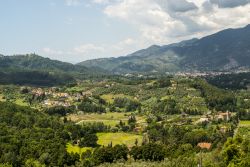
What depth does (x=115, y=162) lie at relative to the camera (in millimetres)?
103875

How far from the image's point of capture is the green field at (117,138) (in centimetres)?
13475

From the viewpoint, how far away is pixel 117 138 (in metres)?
141

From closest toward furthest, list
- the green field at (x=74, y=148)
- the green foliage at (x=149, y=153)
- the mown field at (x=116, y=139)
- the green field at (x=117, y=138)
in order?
1. the green foliage at (x=149, y=153)
2. the green field at (x=74, y=148)
3. the mown field at (x=116, y=139)
4. the green field at (x=117, y=138)

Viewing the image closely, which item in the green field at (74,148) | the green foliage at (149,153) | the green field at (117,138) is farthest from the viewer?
the green field at (117,138)

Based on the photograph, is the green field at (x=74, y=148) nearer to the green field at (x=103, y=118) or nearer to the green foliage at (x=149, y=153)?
the green foliage at (x=149, y=153)

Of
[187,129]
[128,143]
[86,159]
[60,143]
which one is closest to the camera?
[86,159]

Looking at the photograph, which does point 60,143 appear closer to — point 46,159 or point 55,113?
point 46,159

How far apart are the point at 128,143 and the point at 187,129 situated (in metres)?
25.4

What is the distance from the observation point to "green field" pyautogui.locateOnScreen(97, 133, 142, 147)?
134750 millimetres

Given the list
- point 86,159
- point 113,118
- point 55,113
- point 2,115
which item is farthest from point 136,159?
point 55,113

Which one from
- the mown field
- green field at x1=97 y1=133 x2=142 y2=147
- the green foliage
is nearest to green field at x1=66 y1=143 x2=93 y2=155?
the mown field

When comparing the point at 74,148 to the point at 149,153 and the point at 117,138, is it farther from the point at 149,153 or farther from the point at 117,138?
the point at 149,153

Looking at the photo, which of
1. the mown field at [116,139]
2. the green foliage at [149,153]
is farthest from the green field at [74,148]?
the green foliage at [149,153]

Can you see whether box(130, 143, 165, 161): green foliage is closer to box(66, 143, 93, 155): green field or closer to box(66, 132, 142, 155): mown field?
box(66, 143, 93, 155): green field
